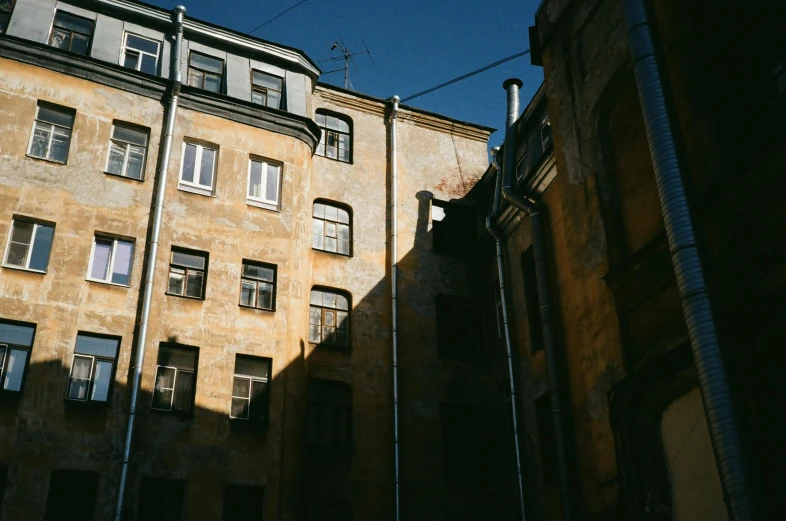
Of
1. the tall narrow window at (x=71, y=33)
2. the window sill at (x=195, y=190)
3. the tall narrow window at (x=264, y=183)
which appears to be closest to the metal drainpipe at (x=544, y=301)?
the tall narrow window at (x=264, y=183)

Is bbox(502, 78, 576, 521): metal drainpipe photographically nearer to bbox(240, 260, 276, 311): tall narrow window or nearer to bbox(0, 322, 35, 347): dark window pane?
bbox(240, 260, 276, 311): tall narrow window

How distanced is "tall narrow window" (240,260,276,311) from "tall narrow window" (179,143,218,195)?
227 centimetres

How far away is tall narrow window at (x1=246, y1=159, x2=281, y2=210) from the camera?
1952cm

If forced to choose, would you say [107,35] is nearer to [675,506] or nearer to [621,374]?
[621,374]

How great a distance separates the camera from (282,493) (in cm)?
1639

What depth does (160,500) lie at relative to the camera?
15.5 m

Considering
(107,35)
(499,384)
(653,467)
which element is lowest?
(653,467)

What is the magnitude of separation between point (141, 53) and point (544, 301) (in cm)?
1247

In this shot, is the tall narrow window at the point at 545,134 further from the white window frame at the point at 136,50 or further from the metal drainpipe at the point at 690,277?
the white window frame at the point at 136,50

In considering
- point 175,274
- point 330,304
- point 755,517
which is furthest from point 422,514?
point 755,517

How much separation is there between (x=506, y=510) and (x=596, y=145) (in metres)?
10.4

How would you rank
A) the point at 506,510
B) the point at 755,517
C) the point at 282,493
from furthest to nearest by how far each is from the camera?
the point at 506,510 → the point at 282,493 → the point at 755,517

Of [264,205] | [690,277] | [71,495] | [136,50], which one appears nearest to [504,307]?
[264,205]

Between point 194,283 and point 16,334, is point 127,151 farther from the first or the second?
point 16,334
